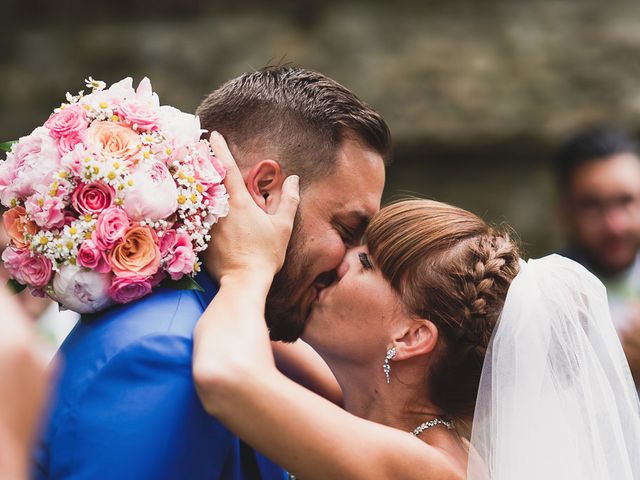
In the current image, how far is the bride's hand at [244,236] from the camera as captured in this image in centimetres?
310

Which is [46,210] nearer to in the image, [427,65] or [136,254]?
[136,254]

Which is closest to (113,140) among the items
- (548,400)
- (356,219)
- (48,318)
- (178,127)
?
(178,127)

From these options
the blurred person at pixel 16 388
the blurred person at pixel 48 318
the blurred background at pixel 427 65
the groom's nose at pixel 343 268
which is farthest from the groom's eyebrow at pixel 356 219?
the blurred background at pixel 427 65

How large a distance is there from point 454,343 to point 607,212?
3.32 meters

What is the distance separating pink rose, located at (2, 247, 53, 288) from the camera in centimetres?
294

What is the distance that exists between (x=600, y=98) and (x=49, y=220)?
7.76 metres

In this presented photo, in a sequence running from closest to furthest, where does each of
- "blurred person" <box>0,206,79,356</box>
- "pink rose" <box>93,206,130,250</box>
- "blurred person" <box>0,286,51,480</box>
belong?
"blurred person" <box>0,286,51,480</box> → "pink rose" <box>93,206,130,250</box> → "blurred person" <box>0,206,79,356</box>

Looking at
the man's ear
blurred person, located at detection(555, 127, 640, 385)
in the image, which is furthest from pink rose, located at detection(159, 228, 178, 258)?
blurred person, located at detection(555, 127, 640, 385)

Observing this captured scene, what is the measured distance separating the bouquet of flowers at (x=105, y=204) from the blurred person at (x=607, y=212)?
3.92 metres

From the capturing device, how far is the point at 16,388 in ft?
5.50

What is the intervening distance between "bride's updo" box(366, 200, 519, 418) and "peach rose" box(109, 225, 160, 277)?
0.95 metres

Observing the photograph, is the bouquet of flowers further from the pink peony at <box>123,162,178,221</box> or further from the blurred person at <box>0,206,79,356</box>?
the blurred person at <box>0,206,79,356</box>

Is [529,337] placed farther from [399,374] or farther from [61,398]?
[61,398]

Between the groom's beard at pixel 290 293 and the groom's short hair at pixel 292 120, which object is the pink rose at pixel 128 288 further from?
the groom's short hair at pixel 292 120
